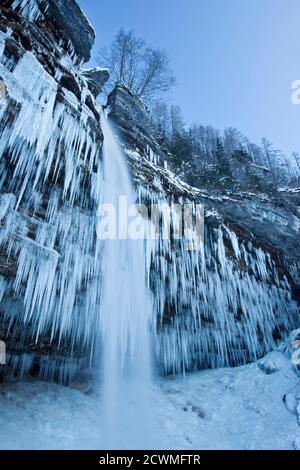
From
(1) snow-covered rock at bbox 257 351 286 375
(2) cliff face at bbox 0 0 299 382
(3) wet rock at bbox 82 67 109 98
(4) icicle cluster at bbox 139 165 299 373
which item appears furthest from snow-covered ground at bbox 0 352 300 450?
(3) wet rock at bbox 82 67 109 98

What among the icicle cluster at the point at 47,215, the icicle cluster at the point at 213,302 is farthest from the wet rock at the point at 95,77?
the icicle cluster at the point at 213,302

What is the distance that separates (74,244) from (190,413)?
5342 mm

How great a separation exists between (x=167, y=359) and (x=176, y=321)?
1202 mm

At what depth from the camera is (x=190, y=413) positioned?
25.7 feet

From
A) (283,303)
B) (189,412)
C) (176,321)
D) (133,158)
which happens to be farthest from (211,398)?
(133,158)

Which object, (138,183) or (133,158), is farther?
(133,158)

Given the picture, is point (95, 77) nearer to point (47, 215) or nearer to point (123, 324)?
point (47, 215)

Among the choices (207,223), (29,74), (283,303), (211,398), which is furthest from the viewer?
(283,303)

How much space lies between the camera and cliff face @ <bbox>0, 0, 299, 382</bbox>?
5980 millimetres

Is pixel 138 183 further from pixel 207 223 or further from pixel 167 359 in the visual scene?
pixel 167 359

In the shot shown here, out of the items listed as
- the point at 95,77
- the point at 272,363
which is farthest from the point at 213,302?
Answer: the point at 95,77

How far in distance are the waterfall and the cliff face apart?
1.19 ft

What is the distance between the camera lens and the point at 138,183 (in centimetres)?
945

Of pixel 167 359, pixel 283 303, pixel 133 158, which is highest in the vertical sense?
pixel 133 158
